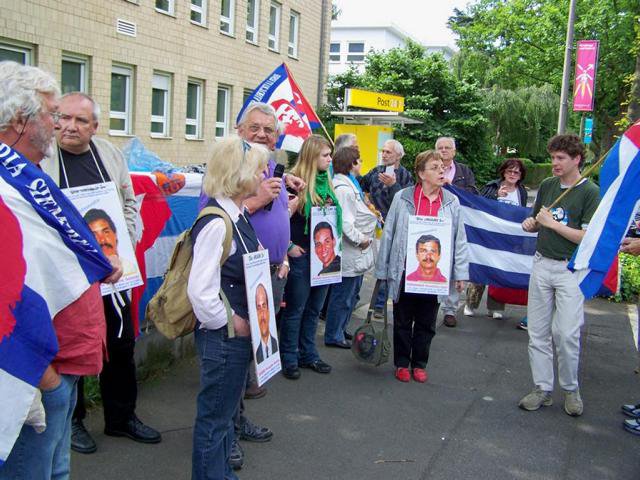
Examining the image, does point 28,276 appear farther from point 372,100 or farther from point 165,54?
point 165,54

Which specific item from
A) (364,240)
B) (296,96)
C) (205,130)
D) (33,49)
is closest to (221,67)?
(205,130)

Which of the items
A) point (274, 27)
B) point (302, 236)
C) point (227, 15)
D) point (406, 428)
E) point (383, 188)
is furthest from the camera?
point (274, 27)

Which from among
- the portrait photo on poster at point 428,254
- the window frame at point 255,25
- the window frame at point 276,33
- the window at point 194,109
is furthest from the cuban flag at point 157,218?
the window frame at point 276,33

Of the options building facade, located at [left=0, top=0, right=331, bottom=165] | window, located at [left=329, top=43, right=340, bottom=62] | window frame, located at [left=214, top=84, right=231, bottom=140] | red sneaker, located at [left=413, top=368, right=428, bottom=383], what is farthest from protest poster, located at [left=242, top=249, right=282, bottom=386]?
window, located at [left=329, top=43, right=340, bottom=62]

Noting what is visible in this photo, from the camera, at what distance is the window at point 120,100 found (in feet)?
54.9

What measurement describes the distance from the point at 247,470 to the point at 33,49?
13.0 m

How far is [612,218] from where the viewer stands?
3734 mm

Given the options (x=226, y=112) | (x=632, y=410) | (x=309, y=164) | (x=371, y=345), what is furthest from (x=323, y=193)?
(x=226, y=112)

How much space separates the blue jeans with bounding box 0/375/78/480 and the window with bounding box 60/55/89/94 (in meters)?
14.5

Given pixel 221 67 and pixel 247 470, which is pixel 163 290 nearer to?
pixel 247 470

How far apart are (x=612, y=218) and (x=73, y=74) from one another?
14.5 metres

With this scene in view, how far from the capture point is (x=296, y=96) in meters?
6.92

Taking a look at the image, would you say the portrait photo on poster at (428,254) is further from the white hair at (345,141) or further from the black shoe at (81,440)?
the black shoe at (81,440)

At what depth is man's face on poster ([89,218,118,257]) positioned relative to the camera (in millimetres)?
3441
